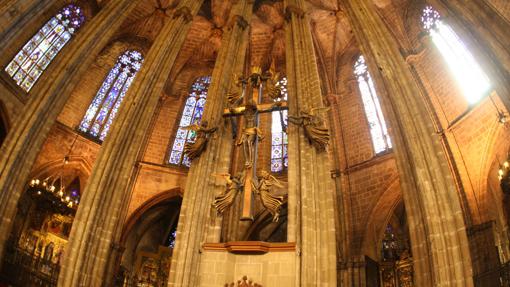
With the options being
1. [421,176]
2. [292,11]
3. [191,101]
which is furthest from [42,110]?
[421,176]

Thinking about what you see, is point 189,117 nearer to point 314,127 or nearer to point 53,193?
point 53,193

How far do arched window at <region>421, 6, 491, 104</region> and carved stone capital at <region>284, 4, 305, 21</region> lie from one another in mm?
4392

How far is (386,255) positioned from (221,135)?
31.5ft

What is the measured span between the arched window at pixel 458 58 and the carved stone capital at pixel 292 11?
173 inches

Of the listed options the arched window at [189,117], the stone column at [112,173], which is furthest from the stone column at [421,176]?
the arched window at [189,117]

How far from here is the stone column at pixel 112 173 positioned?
29.1 feet

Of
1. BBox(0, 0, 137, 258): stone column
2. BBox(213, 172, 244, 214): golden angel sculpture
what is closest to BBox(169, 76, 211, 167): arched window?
BBox(0, 0, 137, 258): stone column

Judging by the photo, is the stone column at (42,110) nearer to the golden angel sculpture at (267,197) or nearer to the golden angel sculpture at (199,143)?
the golden angel sculpture at (199,143)

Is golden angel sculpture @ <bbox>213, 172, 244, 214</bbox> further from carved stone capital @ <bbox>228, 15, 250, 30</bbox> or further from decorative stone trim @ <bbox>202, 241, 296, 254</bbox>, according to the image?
carved stone capital @ <bbox>228, 15, 250, 30</bbox>

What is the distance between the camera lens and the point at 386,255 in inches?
656

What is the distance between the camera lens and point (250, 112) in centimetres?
978

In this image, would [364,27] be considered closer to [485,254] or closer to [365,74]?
[365,74]

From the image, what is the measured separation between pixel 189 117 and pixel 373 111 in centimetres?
726

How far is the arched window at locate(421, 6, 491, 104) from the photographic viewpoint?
1275 cm
